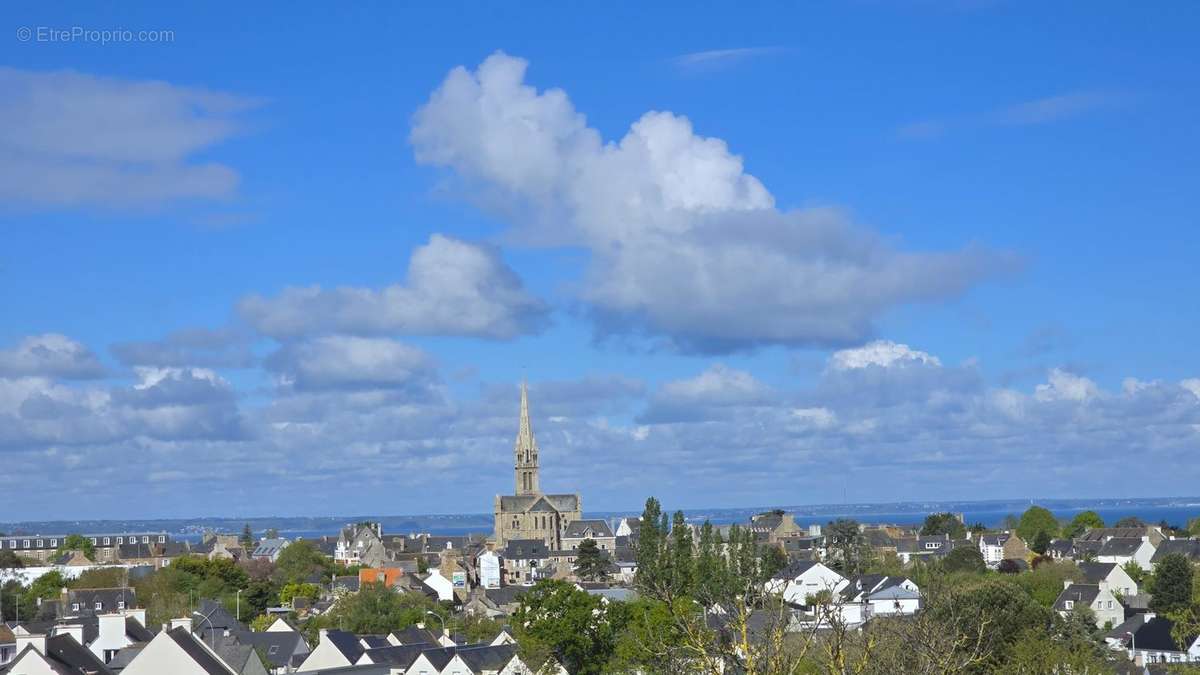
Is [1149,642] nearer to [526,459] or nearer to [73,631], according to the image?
[73,631]

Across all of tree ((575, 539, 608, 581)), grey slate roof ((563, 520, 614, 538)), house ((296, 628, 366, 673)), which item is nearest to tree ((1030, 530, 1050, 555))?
tree ((575, 539, 608, 581))

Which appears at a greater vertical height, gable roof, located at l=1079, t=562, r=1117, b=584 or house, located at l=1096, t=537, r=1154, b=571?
house, located at l=1096, t=537, r=1154, b=571

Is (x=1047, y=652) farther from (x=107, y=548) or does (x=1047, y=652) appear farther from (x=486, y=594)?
(x=107, y=548)

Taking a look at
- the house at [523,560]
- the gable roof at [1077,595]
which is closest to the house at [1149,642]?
the gable roof at [1077,595]

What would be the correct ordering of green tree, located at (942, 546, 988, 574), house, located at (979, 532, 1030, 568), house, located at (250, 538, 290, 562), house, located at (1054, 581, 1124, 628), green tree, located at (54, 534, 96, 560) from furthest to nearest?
house, located at (250, 538, 290, 562) → green tree, located at (54, 534, 96, 560) → house, located at (979, 532, 1030, 568) → green tree, located at (942, 546, 988, 574) → house, located at (1054, 581, 1124, 628)

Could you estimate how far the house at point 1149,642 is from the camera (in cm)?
7306

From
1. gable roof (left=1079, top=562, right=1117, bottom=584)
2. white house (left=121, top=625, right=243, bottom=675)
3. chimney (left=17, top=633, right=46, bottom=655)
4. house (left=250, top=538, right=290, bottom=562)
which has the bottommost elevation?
white house (left=121, top=625, right=243, bottom=675)

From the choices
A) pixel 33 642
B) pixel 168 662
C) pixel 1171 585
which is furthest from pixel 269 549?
pixel 168 662

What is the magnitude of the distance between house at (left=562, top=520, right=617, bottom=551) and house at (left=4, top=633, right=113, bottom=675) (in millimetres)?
118167

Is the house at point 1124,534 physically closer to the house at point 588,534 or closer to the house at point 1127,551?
the house at point 1127,551

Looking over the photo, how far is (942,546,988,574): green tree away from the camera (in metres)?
117

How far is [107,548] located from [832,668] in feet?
531

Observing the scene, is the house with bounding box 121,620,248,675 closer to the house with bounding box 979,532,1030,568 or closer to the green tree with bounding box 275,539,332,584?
the green tree with bounding box 275,539,332,584

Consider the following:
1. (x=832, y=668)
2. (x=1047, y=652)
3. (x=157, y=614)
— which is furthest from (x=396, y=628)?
Answer: (x=832, y=668)
